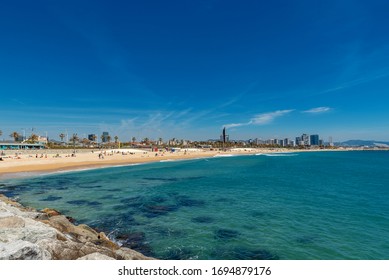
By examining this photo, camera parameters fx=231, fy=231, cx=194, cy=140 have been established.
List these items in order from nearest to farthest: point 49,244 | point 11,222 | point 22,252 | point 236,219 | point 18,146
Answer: point 22,252
point 49,244
point 11,222
point 236,219
point 18,146

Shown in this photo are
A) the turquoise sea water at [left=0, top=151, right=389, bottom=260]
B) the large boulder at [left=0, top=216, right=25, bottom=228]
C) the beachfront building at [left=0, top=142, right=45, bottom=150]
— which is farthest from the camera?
the beachfront building at [left=0, top=142, right=45, bottom=150]

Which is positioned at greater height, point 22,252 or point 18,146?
point 18,146

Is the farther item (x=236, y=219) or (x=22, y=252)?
(x=236, y=219)

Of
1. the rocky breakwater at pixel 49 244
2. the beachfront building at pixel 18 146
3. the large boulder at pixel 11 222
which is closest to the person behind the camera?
the rocky breakwater at pixel 49 244

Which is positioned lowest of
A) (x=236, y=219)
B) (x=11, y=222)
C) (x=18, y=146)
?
(x=236, y=219)

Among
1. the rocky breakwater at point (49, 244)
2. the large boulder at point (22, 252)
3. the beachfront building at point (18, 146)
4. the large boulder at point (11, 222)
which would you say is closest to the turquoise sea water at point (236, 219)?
the rocky breakwater at point (49, 244)

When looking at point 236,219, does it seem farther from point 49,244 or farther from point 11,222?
point 11,222

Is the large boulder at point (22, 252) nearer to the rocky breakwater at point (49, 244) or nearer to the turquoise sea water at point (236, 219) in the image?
the rocky breakwater at point (49, 244)

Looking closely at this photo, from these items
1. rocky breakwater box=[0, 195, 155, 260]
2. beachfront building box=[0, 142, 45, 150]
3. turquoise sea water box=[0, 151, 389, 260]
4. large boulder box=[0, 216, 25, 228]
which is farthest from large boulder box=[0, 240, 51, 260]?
beachfront building box=[0, 142, 45, 150]

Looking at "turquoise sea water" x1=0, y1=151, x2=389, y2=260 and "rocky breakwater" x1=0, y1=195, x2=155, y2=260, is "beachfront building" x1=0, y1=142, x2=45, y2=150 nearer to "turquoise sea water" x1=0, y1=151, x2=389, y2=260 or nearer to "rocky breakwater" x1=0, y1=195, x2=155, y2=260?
"turquoise sea water" x1=0, y1=151, x2=389, y2=260

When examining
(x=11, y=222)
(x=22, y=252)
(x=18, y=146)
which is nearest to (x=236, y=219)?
(x=22, y=252)
